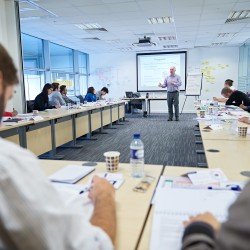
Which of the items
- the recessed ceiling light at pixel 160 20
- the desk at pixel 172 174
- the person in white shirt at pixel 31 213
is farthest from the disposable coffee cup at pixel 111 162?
the recessed ceiling light at pixel 160 20

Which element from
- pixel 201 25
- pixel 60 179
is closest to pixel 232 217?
pixel 60 179

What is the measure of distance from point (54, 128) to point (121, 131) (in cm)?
279

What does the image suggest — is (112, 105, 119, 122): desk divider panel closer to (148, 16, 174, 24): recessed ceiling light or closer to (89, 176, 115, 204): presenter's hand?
(148, 16, 174, 24): recessed ceiling light

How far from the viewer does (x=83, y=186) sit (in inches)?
52.2

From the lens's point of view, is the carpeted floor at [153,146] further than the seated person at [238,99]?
No

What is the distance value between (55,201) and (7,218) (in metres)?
0.11

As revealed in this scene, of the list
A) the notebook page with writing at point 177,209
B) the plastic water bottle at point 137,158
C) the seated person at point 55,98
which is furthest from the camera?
the seated person at point 55,98

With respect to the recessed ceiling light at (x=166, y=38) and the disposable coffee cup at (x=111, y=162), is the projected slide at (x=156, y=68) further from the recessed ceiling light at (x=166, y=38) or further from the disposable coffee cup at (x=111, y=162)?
the disposable coffee cup at (x=111, y=162)

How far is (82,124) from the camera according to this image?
6035 mm

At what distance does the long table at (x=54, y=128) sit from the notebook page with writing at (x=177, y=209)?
8.94ft

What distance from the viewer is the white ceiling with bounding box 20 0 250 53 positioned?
17.6 feet

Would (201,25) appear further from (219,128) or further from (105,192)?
(105,192)

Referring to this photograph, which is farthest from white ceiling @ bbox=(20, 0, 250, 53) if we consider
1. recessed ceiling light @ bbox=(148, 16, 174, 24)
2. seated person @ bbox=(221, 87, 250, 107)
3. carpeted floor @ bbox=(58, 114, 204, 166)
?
carpeted floor @ bbox=(58, 114, 204, 166)

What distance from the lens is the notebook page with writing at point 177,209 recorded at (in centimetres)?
86
